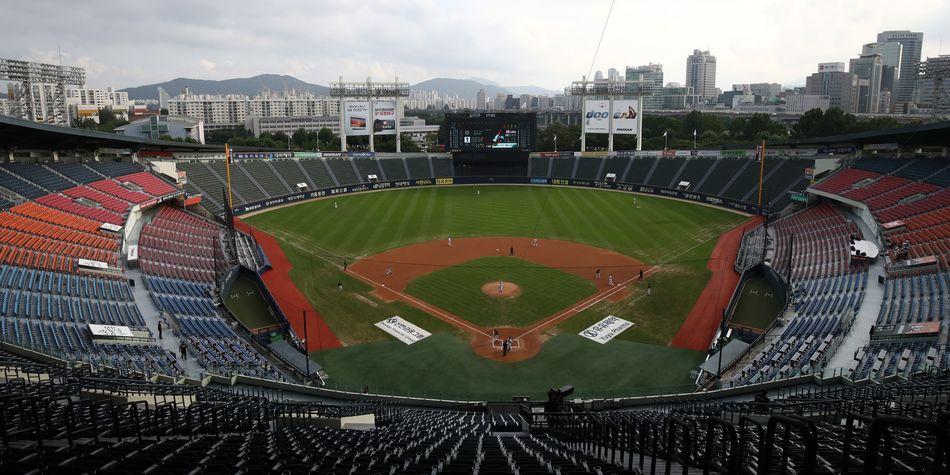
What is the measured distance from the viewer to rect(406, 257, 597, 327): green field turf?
3031cm

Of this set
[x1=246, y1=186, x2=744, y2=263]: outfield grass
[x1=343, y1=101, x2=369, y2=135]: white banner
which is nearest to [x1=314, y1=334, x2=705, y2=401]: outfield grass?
[x1=246, y1=186, x2=744, y2=263]: outfield grass

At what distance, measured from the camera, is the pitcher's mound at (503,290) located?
3303 centimetres

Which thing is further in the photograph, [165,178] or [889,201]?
[165,178]

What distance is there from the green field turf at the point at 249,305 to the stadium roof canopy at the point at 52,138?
48.9ft

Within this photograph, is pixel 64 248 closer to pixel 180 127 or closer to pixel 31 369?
pixel 31 369

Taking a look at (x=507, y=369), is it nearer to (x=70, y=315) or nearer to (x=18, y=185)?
(x=70, y=315)

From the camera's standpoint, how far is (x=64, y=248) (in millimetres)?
28266

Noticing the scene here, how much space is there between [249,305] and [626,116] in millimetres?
62216

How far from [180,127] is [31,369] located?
427 feet

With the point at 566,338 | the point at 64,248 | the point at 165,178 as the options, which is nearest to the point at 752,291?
the point at 566,338

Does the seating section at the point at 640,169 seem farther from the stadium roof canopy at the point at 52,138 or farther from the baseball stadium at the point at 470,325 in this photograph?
the stadium roof canopy at the point at 52,138

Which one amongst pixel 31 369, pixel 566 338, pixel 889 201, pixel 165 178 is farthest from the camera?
pixel 165 178

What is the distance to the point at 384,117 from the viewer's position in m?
80.3

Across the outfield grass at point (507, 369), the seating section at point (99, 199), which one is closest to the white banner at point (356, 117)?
the seating section at point (99, 199)
